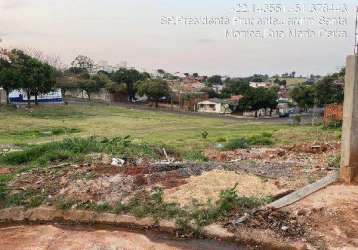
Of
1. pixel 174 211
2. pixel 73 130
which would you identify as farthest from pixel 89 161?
pixel 73 130

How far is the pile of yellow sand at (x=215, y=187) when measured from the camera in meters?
9.97

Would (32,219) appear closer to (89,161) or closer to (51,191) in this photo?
(51,191)

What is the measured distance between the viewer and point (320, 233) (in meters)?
8.38

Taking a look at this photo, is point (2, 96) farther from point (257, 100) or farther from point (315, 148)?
point (315, 148)

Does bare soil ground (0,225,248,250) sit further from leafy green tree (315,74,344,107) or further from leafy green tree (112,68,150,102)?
leafy green tree (112,68,150,102)

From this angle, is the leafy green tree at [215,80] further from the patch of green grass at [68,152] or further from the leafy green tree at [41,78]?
the patch of green grass at [68,152]

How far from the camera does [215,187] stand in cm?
1032

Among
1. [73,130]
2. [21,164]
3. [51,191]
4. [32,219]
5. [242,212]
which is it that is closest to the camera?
[242,212]

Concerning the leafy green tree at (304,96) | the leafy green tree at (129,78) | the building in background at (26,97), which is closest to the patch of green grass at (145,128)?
the building in background at (26,97)

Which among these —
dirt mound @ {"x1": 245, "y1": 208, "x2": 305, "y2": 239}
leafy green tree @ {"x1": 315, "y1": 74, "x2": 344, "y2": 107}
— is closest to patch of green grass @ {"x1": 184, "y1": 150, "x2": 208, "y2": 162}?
dirt mound @ {"x1": 245, "y1": 208, "x2": 305, "y2": 239}

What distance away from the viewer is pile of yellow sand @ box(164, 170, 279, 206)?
392 inches

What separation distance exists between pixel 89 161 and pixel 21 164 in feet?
8.09

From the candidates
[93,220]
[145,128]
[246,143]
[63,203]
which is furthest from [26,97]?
[93,220]

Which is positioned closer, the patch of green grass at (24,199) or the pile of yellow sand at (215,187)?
the pile of yellow sand at (215,187)
